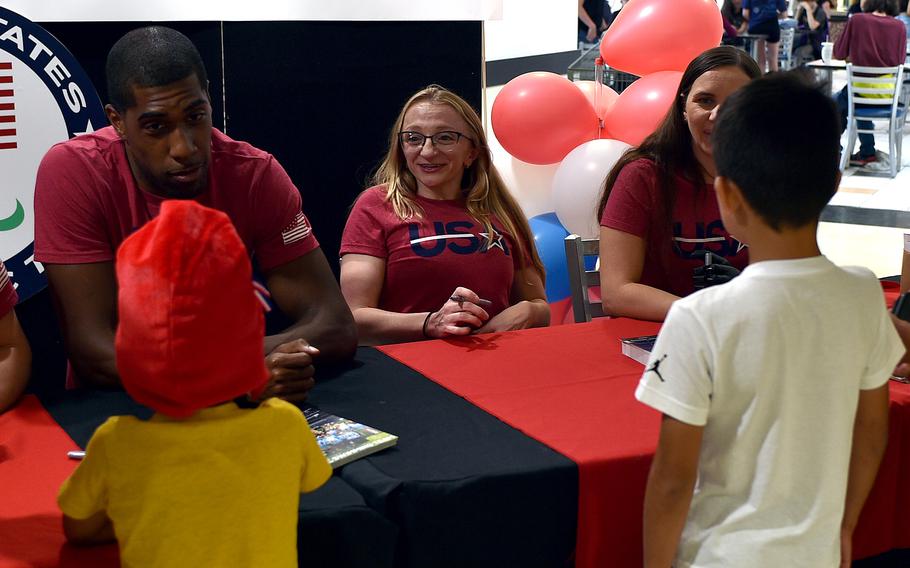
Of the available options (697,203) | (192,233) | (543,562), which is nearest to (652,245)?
(697,203)

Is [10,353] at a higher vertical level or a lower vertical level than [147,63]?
lower

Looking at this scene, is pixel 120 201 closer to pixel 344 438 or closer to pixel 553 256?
pixel 344 438

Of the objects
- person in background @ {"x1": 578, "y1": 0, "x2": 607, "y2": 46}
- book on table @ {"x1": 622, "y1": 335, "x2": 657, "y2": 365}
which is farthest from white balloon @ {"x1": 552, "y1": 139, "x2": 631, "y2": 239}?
person in background @ {"x1": 578, "y1": 0, "x2": 607, "y2": 46}

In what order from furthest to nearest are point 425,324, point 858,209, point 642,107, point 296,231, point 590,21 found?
1. point 590,21
2. point 858,209
3. point 642,107
4. point 425,324
5. point 296,231

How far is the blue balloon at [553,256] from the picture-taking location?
403 cm

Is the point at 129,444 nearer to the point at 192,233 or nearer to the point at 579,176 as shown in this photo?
the point at 192,233

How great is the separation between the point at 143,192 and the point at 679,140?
129 centimetres

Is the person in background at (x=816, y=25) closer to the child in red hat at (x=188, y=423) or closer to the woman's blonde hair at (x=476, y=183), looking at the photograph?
the woman's blonde hair at (x=476, y=183)

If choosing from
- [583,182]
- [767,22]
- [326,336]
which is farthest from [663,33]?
[767,22]

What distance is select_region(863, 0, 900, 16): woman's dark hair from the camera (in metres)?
9.19

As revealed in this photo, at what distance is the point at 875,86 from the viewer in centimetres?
856

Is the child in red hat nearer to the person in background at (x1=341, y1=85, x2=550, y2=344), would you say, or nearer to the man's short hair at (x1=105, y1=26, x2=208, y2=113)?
the man's short hair at (x1=105, y1=26, x2=208, y2=113)

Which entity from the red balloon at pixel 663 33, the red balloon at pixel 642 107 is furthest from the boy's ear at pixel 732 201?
the red balloon at pixel 663 33

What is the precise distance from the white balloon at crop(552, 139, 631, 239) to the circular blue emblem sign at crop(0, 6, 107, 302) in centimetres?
191
